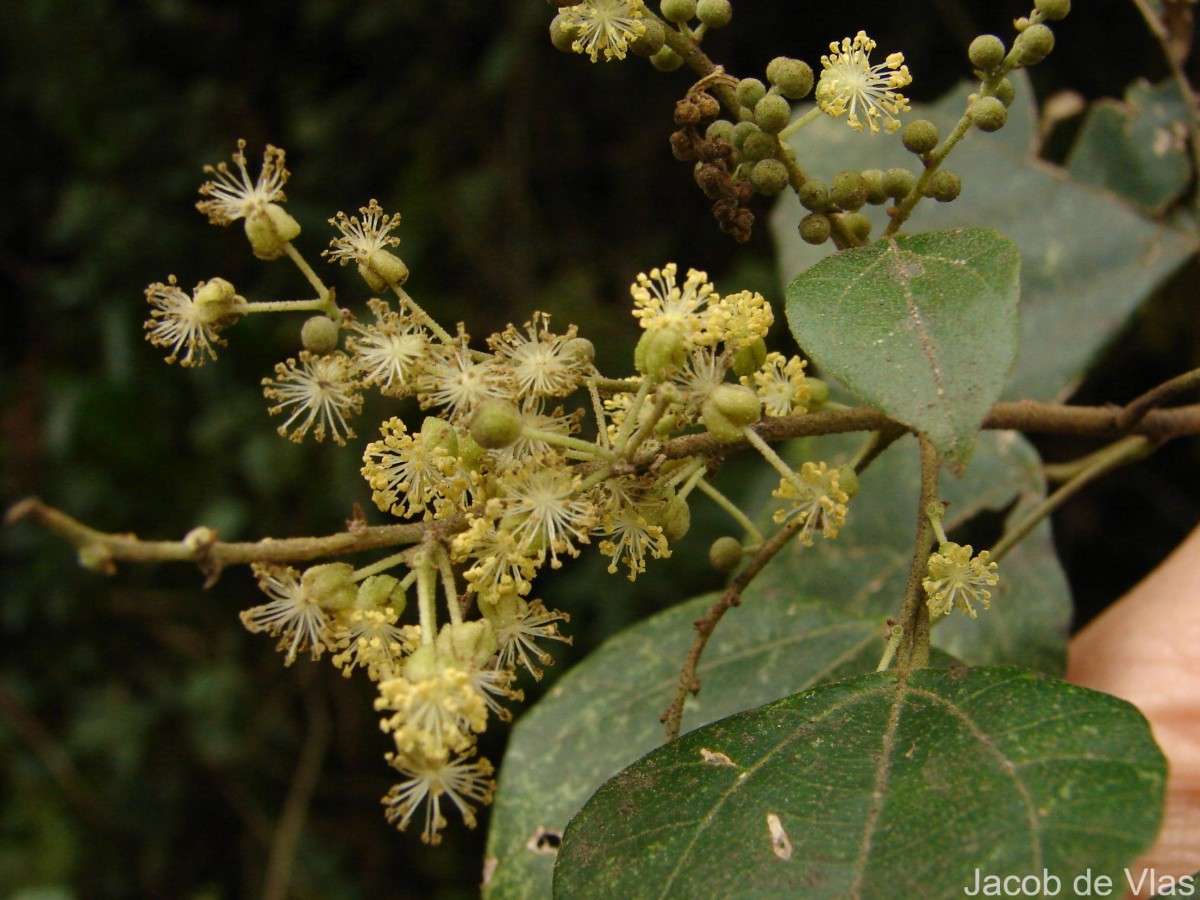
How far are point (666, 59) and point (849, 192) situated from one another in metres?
0.24

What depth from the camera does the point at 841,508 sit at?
0.97m

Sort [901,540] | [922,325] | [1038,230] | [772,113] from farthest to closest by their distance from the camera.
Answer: [1038,230] < [901,540] < [772,113] < [922,325]

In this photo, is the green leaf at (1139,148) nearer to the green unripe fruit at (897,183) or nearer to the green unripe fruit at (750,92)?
the green unripe fruit at (897,183)

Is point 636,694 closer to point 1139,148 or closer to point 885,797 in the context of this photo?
point 885,797

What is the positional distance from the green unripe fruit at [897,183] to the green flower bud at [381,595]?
1.98ft

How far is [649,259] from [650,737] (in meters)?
2.25

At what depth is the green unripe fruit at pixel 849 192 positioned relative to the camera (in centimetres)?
102

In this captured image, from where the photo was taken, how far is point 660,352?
93cm

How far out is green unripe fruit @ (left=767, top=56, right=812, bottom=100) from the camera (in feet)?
3.26

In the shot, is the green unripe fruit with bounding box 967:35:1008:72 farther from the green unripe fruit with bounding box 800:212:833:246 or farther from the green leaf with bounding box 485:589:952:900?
the green leaf with bounding box 485:589:952:900

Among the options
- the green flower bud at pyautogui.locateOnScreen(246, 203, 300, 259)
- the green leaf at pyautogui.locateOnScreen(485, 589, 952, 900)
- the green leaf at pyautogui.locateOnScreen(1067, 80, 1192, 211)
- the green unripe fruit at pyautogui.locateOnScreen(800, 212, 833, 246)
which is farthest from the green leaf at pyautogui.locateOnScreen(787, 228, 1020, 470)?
the green leaf at pyautogui.locateOnScreen(1067, 80, 1192, 211)

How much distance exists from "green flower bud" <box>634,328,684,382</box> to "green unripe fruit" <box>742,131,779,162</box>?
0.66ft

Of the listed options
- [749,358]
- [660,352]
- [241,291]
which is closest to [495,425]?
[660,352]

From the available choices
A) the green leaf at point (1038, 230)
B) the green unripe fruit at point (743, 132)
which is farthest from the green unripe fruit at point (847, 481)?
the green leaf at point (1038, 230)
